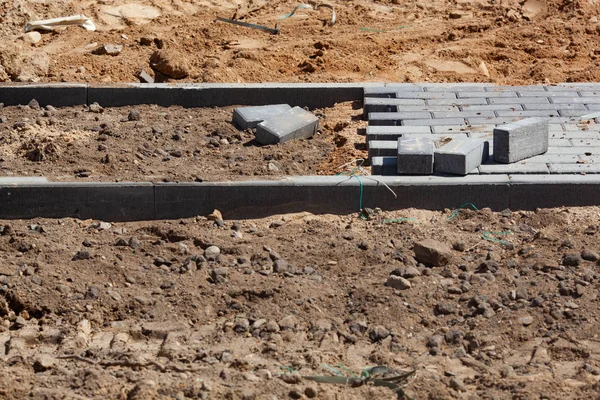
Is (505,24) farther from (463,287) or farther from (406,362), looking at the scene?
(406,362)

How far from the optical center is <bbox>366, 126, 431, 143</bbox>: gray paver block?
7516 mm

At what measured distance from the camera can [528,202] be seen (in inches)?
258

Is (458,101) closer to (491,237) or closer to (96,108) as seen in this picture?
(491,237)

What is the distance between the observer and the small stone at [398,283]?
539 cm

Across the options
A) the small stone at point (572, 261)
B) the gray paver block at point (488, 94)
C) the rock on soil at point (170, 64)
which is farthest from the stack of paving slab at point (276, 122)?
the small stone at point (572, 261)

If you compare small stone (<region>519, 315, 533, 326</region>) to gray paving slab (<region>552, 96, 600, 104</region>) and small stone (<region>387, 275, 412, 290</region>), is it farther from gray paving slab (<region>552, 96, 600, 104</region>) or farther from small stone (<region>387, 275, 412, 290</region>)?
gray paving slab (<region>552, 96, 600, 104</region>)

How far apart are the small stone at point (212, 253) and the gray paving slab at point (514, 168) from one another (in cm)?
192

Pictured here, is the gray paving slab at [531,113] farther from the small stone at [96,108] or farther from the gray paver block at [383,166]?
the small stone at [96,108]

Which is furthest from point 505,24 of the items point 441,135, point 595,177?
point 595,177

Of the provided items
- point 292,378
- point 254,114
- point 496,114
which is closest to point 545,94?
point 496,114

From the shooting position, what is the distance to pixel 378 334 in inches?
196

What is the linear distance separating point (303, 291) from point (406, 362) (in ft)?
2.80

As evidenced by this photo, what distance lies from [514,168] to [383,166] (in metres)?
0.88

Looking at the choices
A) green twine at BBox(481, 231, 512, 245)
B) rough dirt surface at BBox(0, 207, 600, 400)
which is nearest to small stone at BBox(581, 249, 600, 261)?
rough dirt surface at BBox(0, 207, 600, 400)
